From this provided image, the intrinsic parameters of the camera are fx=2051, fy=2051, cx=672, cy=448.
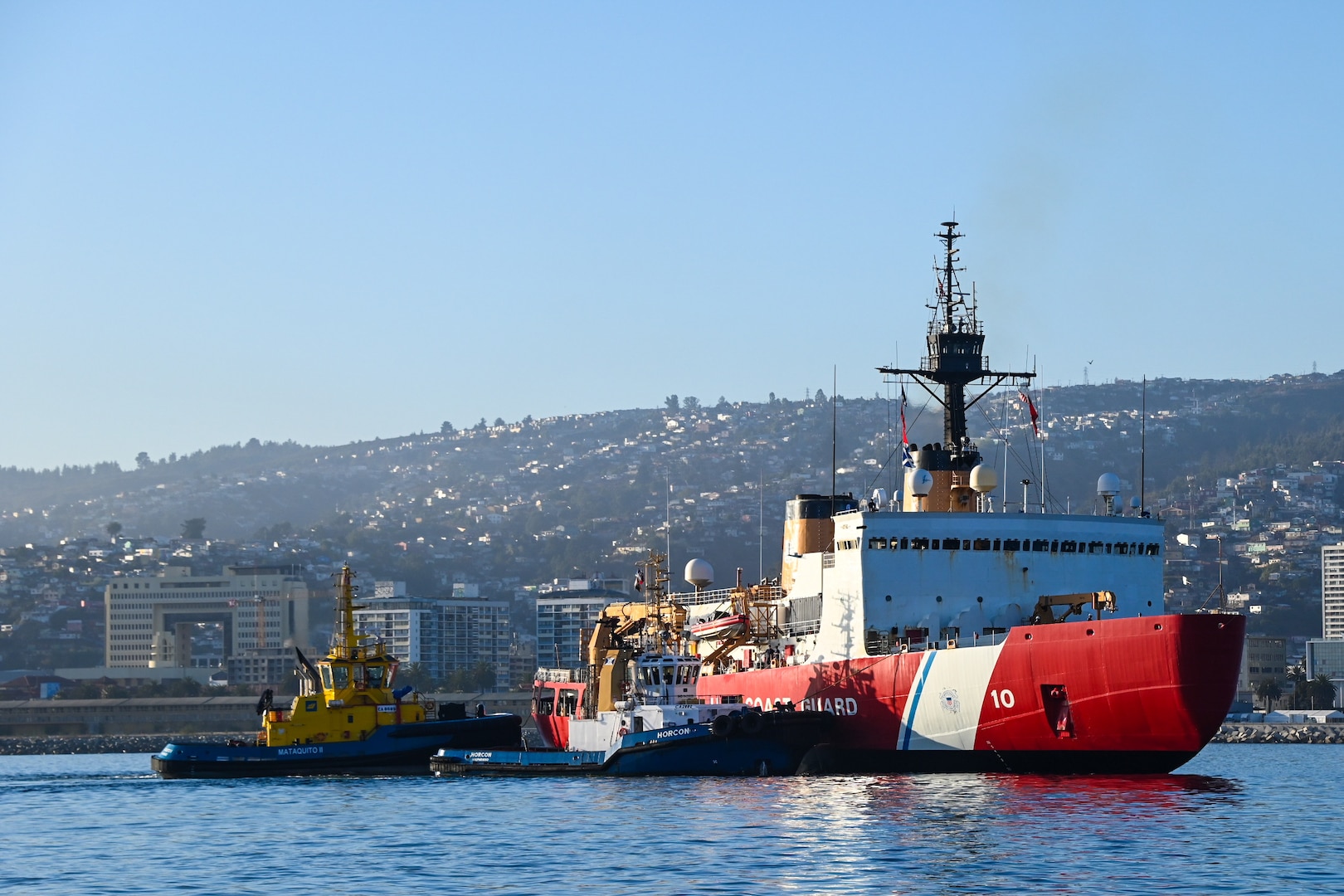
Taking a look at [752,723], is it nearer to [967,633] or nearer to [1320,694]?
[967,633]

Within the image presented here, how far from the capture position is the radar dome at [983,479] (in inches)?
1969

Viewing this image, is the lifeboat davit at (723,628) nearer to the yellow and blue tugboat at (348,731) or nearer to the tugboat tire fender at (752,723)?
the yellow and blue tugboat at (348,731)

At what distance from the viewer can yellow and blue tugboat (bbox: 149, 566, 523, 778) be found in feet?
183

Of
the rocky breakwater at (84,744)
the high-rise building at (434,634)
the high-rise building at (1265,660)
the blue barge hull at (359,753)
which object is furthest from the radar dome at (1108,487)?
the high-rise building at (434,634)

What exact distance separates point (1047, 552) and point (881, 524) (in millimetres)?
Result: 4187

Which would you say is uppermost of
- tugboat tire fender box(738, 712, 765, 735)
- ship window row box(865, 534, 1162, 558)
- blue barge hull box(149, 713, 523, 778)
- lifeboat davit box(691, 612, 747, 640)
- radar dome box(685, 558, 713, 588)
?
ship window row box(865, 534, 1162, 558)

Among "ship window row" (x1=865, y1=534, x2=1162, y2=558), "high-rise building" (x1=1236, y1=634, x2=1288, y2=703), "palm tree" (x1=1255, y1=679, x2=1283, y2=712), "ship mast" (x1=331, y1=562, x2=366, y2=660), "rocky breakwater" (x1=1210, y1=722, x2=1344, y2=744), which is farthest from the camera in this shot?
"high-rise building" (x1=1236, y1=634, x2=1288, y2=703)

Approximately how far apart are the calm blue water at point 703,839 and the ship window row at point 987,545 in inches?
227

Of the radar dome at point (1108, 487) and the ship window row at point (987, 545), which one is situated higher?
the radar dome at point (1108, 487)

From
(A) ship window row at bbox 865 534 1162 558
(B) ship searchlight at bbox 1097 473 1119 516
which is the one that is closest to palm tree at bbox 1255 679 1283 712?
(B) ship searchlight at bbox 1097 473 1119 516

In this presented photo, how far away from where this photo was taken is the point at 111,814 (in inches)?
1854

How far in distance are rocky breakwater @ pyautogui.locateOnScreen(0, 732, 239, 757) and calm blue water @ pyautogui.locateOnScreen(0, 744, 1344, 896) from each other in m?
69.3

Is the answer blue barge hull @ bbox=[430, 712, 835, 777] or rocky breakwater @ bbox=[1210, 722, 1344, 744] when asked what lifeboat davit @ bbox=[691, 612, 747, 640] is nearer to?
blue barge hull @ bbox=[430, 712, 835, 777]

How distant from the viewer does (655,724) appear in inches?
2010
